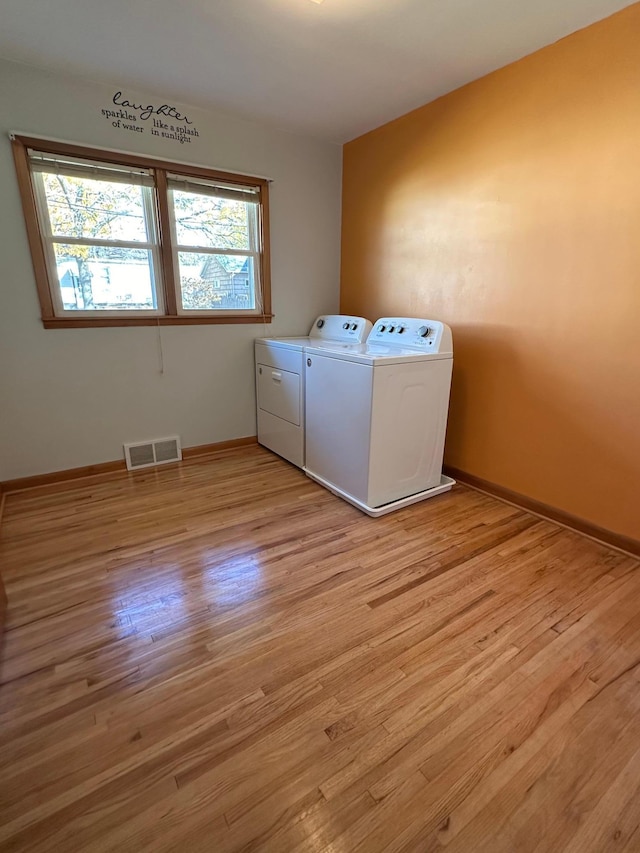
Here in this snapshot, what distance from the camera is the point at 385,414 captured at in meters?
2.23

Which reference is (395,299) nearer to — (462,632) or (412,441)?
(412,441)

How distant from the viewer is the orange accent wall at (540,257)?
1.86 meters

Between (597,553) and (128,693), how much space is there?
213 cm

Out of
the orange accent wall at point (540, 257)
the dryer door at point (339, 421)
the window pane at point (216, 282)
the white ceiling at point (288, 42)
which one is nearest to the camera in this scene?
the white ceiling at point (288, 42)

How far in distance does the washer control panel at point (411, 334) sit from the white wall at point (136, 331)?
0.96 meters

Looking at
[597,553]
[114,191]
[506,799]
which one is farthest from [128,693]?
[114,191]

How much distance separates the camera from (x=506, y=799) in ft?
3.30


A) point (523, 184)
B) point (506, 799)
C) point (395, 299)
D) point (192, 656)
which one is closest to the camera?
point (506, 799)

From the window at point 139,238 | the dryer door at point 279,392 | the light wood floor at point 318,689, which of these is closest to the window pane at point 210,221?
the window at point 139,238

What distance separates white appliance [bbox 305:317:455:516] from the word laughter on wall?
1679 mm

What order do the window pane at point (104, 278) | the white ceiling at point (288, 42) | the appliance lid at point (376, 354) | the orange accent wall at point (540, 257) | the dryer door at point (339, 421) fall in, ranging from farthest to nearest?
1. the window pane at point (104, 278)
2. the dryer door at point (339, 421)
3. the appliance lid at point (376, 354)
4. the orange accent wall at point (540, 257)
5. the white ceiling at point (288, 42)

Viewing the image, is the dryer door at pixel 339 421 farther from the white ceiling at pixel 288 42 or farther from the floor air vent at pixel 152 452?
the white ceiling at pixel 288 42

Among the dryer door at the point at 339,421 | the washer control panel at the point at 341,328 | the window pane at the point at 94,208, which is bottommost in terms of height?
the dryer door at the point at 339,421

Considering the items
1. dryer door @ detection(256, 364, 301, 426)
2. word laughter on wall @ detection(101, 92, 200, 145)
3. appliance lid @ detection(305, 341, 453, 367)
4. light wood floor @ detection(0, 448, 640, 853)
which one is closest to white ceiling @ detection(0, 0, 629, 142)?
word laughter on wall @ detection(101, 92, 200, 145)
